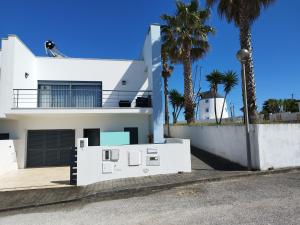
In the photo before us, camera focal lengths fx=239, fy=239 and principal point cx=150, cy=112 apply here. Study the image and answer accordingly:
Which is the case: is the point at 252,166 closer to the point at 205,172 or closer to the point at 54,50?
the point at 205,172

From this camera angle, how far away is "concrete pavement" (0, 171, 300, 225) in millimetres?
5539

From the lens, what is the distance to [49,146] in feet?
51.8

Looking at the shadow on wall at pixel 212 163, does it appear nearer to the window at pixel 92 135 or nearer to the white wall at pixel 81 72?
the white wall at pixel 81 72

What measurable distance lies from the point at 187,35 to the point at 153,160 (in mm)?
12124

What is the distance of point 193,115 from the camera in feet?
65.0

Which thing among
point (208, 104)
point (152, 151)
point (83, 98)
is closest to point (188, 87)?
point (83, 98)

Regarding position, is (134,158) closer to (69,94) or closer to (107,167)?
(107,167)

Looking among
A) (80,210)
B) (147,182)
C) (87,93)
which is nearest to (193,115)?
(87,93)

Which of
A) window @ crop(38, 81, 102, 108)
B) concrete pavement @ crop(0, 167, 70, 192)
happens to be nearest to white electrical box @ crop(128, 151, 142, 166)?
concrete pavement @ crop(0, 167, 70, 192)

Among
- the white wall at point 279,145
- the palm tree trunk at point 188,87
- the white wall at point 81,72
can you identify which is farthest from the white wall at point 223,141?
the white wall at point 81,72

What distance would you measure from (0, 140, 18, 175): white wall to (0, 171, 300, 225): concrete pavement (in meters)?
6.94

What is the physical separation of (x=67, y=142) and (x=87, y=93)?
11.6ft

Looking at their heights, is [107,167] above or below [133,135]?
below

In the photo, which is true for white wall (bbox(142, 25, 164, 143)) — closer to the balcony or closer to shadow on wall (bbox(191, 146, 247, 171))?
the balcony
